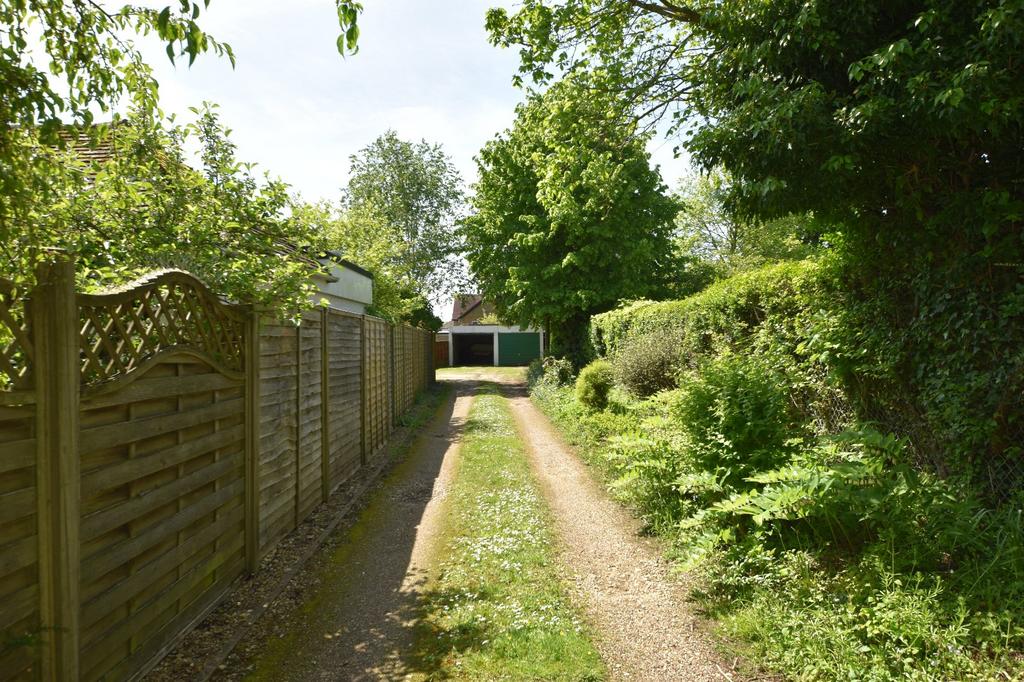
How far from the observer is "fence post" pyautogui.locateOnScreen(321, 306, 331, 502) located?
302 inches

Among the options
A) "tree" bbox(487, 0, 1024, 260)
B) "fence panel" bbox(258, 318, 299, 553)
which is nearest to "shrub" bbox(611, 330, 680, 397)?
"tree" bbox(487, 0, 1024, 260)

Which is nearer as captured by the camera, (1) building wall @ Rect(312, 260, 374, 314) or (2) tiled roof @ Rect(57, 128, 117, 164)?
(2) tiled roof @ Rect(57, 128, 117, 164)

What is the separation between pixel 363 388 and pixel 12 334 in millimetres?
7445

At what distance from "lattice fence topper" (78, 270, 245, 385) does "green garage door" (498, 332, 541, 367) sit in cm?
3942

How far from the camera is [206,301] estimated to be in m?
4.56

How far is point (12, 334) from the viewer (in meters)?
2.69

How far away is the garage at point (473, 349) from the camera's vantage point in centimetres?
4628

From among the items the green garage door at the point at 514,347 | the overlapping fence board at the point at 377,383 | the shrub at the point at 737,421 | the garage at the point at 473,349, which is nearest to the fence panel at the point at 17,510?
the shrub at the point at 737,421

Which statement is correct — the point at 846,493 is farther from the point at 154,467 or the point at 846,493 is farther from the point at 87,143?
the point at 87,143

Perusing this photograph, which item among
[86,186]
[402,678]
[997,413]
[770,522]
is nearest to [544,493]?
[770,522]

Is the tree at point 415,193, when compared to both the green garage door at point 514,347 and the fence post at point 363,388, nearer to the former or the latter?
the green garage door at point 514,347

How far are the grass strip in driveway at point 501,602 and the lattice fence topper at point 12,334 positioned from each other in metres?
2.86

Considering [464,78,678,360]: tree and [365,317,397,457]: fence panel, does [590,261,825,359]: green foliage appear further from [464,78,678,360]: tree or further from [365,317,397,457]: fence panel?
[464,78,678,360]: tree

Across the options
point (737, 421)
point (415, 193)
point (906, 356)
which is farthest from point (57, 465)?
point (415, 193)
